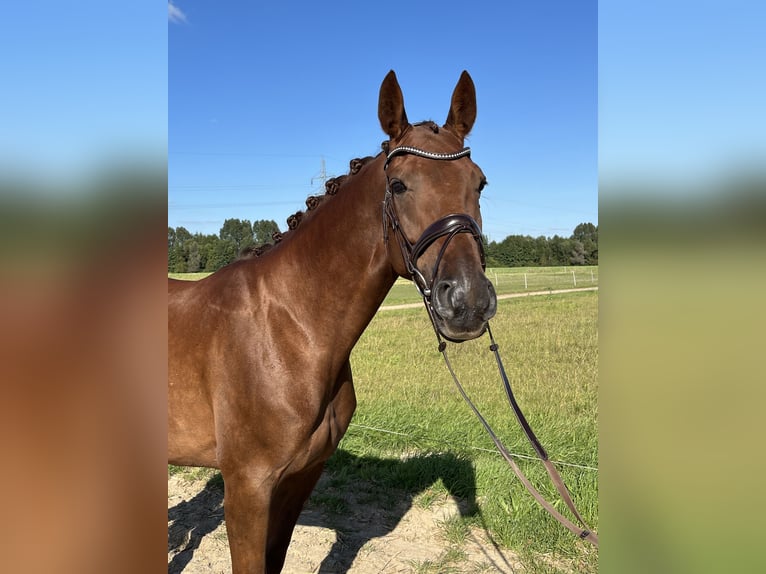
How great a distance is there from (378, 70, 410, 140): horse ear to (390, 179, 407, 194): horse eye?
0.32 m

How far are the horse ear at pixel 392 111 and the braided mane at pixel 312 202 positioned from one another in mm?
94

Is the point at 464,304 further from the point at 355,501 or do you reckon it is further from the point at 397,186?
the point at 355,501

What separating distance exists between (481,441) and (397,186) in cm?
440

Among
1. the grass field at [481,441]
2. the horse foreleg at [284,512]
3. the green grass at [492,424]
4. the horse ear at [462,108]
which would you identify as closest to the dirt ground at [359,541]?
the grass field at [481,441]

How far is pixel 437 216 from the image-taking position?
2121mm

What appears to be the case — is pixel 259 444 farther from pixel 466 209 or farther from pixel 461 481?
pixel 461 481

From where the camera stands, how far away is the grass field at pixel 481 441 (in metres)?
4.07

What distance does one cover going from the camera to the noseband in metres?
2.04

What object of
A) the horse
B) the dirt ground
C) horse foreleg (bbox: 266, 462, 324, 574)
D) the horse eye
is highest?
the horse eye

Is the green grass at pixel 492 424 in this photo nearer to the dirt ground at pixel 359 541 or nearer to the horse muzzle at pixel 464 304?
the dirt ground at pixel 359 541

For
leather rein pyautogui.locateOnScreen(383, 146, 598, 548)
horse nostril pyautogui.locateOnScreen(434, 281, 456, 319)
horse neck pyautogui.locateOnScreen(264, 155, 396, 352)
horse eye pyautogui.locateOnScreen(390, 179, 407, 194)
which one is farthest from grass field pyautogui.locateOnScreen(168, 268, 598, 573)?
horse eye pyautogui.locateOnScreen(390, 179, 407, 194)

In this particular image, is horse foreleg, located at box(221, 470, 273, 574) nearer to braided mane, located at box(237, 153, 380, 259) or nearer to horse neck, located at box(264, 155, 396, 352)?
horse neck, located at box(264, 155, 396, 352)
